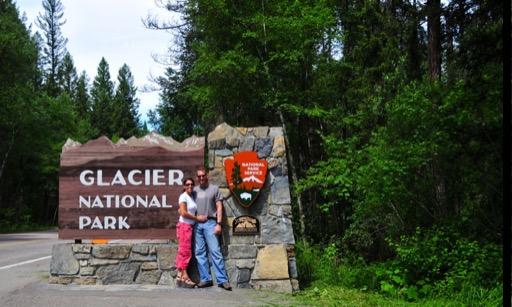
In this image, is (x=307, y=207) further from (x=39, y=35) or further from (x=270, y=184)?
(x=39, y=35)

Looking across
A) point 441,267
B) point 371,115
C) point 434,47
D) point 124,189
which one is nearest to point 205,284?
point 124,189

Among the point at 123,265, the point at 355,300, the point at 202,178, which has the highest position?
the point at 202,178

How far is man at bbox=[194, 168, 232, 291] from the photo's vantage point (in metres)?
8.52

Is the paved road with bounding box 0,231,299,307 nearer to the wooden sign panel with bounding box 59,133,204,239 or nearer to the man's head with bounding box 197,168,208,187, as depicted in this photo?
the wooden sign panel with bounding box 59,133,204,239

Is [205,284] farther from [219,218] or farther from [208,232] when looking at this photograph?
[219,218]

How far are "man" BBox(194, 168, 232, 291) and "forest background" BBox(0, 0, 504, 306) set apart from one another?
59.5 inches

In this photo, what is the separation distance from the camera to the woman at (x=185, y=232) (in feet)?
28.0

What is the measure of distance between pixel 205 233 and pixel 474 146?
14.5ft

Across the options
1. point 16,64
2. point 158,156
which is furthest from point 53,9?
point 158,156

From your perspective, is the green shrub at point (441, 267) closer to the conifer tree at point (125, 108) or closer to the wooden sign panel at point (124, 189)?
the wooden sign panel at point (124, 189)

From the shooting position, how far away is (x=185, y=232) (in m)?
8.59

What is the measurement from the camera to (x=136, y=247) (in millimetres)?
8820

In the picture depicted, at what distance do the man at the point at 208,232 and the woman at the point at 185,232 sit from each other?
98 millimetres

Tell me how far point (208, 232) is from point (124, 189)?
176cm
